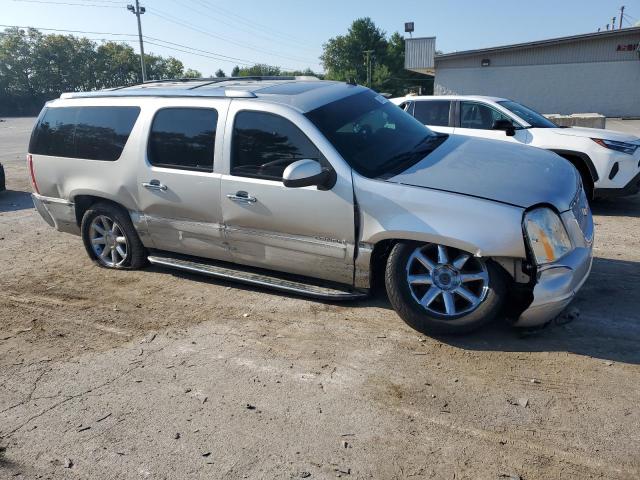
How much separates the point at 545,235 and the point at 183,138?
3231mm

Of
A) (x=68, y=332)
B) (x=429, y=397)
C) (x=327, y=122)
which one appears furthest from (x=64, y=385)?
(x=327, y=122)

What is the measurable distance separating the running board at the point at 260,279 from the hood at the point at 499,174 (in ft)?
3.41

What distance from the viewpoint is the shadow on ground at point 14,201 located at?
30.6ft

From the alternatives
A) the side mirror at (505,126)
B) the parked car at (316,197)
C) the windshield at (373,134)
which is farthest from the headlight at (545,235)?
the side mirror at (505,126)

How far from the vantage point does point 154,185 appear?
4.93 m

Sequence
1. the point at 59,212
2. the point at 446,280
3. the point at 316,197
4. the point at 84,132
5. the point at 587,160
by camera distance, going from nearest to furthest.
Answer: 1. the point at 446,280
2. the point at 316,197
3. the point at 84,132
4. the point at 59,212
5. the point at 587,160

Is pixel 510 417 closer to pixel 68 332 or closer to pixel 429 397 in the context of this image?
pixel 429 397

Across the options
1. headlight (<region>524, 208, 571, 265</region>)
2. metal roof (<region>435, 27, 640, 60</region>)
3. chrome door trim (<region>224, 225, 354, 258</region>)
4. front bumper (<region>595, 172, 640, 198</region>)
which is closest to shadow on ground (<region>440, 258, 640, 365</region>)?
headlight (<region>524, 208, 571, 265</region>)

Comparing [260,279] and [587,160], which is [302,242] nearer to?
[260,279]

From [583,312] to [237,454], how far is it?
2.93 meters

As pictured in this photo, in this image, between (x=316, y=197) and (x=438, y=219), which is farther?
(x=316, y=197)

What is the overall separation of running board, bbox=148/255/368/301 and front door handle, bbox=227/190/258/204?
716 mm

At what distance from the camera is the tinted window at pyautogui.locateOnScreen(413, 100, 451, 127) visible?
8.28 m

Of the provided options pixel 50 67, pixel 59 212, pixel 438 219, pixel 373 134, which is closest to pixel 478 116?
pixel 373 134
